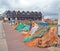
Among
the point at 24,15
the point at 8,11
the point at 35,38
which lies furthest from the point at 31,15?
the point at 35,38

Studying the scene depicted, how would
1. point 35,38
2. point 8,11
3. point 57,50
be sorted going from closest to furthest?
point 57,50
point 35,38
point 8,11

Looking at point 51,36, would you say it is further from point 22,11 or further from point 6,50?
point 22,11

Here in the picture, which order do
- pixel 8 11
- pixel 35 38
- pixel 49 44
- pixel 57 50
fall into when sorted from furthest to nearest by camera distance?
pixel 8 11 < pixel 35 38 < pixel 49 44 < pixel 57 50

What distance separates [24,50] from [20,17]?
94.6m

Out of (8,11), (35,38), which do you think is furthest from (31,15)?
(35,38)

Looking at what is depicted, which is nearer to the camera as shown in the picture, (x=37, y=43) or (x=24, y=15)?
(x=37, y=43)

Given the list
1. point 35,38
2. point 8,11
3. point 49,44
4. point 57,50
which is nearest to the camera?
point 57,50

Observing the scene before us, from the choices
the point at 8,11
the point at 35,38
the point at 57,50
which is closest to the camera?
the point at 57,50

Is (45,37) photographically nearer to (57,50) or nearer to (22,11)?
(57,50)

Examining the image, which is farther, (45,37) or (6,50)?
(45,37)

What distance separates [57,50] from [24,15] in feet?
319

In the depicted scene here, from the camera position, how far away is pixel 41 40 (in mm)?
15195

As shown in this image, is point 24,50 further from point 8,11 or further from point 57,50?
point 8,11

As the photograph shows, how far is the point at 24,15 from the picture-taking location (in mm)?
108438
